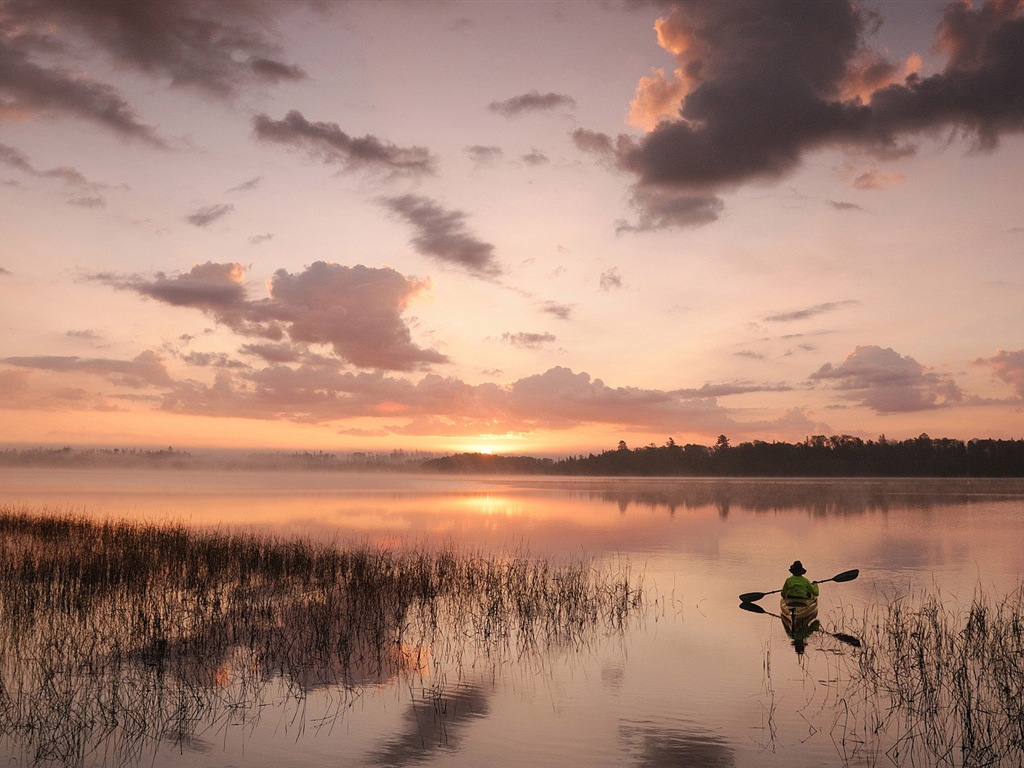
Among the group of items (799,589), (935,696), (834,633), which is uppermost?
(799,589)

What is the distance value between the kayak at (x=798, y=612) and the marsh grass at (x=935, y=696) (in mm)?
1290

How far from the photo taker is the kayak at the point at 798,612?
19109 mm

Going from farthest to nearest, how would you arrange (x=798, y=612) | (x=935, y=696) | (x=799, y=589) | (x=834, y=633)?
(x=799, y=589)
(x=798, y=612)
(x=834, y=633)
(x=935, y=696)

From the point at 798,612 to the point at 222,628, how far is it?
571 inches

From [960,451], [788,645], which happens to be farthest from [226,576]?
[960,451]

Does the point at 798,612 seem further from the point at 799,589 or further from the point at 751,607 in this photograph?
the point at 751,607

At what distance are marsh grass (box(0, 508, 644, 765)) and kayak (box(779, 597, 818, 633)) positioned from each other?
13.5 feet

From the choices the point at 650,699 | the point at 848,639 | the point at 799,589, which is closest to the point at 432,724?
the point at 650,699

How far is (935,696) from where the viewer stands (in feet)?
42.4

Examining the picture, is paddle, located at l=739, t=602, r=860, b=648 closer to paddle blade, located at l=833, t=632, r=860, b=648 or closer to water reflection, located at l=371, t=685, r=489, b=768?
paddle blade, located at l=833, t=632, r=860, b=648

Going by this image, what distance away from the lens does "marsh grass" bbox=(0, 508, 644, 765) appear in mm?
10852

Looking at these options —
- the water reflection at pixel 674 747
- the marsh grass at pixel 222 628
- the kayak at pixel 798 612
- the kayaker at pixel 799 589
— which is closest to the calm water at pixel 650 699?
the water reflection at pixel 674 747

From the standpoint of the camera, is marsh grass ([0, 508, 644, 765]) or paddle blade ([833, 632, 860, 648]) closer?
marsh grass ([0, 508, 644, 765])

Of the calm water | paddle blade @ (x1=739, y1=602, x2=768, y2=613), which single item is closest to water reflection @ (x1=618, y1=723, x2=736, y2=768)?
the calm water
